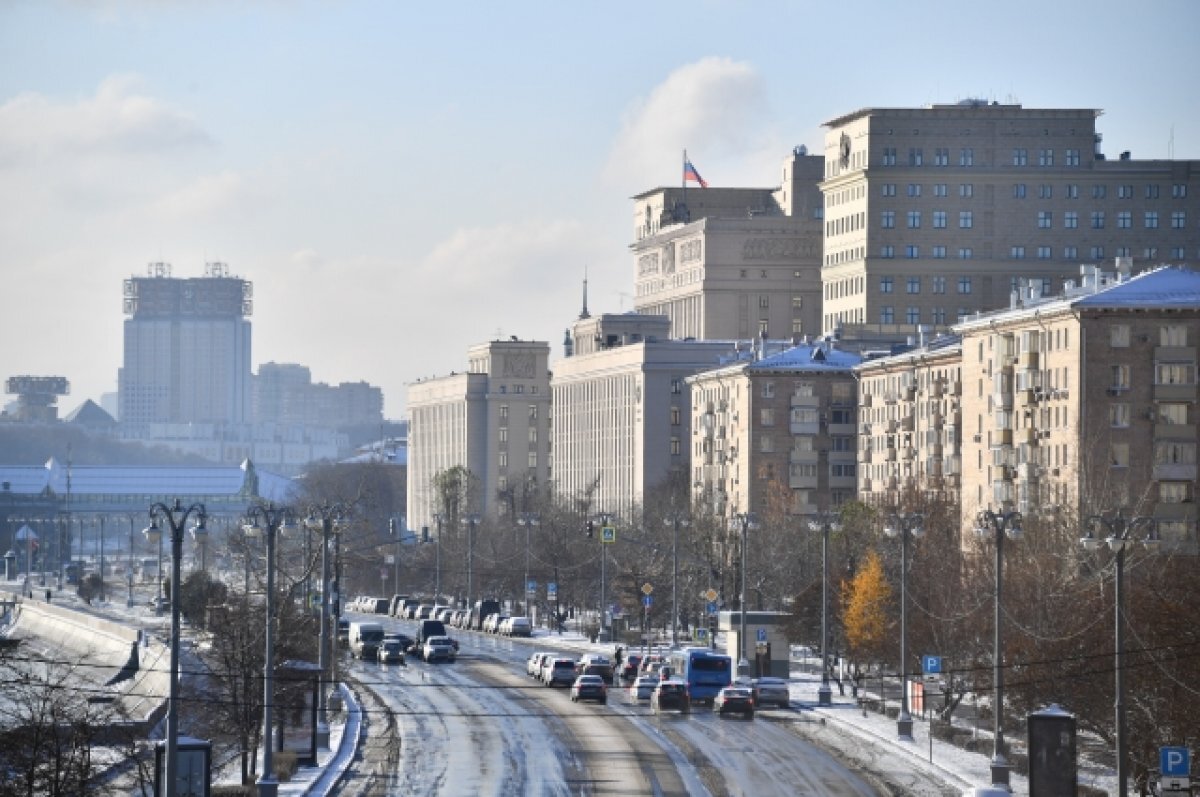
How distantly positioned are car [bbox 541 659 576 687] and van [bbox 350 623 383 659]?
22.3m

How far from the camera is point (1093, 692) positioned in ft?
262

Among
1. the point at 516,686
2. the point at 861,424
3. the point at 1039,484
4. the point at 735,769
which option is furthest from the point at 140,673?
the point at 735,769

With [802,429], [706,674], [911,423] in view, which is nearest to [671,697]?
[706,674]

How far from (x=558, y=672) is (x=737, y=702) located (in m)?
17.1

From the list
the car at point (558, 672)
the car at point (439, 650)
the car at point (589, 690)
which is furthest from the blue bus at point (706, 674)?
the car at point (439, 650)

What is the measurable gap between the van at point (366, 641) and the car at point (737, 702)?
39841 mm

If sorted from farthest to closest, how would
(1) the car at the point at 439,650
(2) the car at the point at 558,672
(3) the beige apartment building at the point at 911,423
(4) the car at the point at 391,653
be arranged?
1. (3) the beige apartment building at the point at 911,423
2. (4) the car at the point at 391,653
3. (1) the car at the point at 439,650
4. (2) the car at the point at 558,672

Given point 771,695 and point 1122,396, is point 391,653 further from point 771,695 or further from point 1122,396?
point 1122,396

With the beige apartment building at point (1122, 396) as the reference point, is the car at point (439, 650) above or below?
below

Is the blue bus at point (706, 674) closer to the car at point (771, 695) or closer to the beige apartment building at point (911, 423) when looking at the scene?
the car at point (771, 695)

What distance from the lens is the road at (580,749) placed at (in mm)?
71062

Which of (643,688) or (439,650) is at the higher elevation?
(439,650)

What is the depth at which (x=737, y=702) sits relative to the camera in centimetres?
9650

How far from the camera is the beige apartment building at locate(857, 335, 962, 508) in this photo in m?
159
